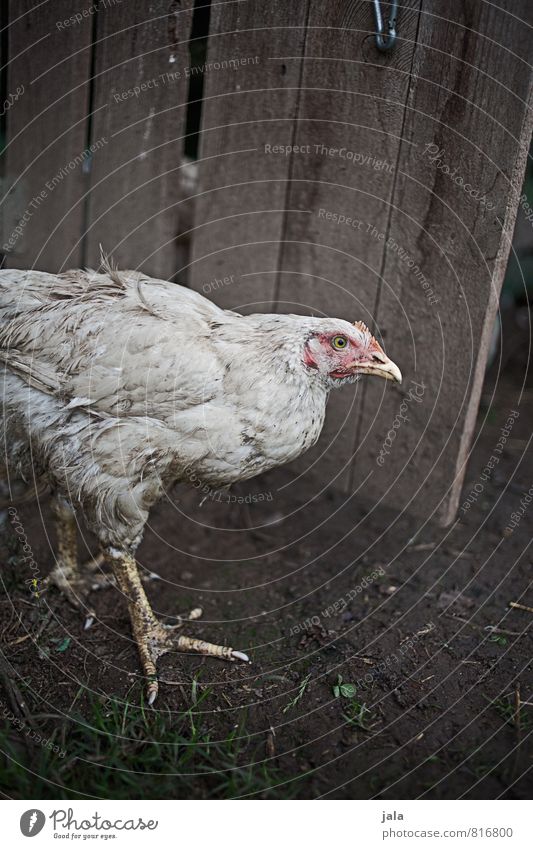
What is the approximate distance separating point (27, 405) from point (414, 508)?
7.20 feet

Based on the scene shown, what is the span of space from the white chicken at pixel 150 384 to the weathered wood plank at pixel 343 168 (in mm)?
979

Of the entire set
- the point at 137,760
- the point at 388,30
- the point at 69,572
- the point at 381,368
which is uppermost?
the point at 388,30

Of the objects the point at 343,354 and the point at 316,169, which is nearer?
the point at 343,354

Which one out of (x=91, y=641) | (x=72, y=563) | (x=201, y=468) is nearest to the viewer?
(x=201, y=468)

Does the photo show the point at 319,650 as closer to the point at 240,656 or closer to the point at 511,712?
the point at 240,656

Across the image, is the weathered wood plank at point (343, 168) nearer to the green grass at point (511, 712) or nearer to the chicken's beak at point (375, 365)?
the chicken's beak at point (375, 365)

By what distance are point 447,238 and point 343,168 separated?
25.1 inches

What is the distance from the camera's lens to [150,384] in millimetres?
2549

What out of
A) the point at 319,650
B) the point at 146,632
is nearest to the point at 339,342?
the point at 319,650

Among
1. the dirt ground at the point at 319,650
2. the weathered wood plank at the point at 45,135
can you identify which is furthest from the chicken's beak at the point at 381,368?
the weathered wood plank at the point at 45,135

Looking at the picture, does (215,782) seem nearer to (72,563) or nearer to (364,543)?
(72,563)

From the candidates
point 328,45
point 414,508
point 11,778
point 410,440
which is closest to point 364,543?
point 414,508

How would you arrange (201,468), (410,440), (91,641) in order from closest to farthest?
1. (201,468)
2. (91,641)
3. (410,440)

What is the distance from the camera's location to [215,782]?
2350 millimetres
